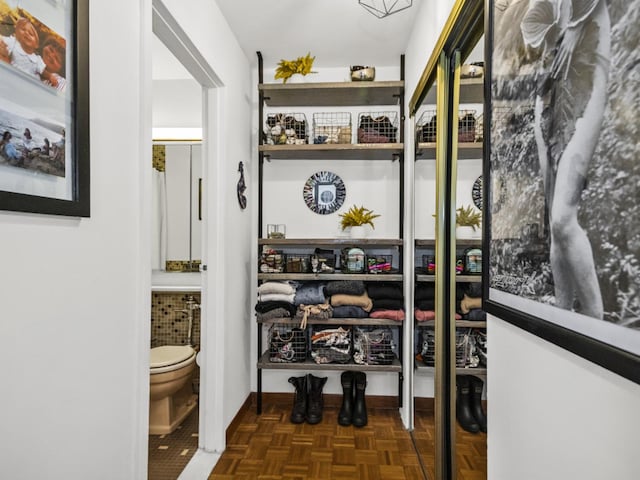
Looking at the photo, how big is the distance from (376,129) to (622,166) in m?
2.36

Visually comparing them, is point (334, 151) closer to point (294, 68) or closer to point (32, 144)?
point (294, 68)

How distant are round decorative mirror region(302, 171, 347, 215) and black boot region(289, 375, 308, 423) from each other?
1.26 m

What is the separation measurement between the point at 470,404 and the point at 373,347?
136 centimetres

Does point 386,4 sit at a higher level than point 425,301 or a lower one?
higher

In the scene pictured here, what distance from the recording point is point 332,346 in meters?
2.70

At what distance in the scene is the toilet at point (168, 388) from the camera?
232 centimetres

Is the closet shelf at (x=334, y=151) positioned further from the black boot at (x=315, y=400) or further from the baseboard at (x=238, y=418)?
the baseboard at (x=238, y=418)

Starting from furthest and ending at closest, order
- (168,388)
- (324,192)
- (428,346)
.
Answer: (324,192) < (168,388) < (428,346)

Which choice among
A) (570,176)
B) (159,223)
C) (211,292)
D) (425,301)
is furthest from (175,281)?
(570,176)

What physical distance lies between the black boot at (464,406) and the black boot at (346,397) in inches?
51.6

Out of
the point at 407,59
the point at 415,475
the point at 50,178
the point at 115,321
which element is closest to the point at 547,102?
the point at 50,178

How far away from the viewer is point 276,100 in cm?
292

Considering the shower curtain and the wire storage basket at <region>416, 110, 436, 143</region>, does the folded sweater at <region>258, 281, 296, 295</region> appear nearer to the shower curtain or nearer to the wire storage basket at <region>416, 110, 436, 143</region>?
the shower curtain

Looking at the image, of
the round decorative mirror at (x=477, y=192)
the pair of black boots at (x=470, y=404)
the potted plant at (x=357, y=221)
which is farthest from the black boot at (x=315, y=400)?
the round decorative mirror at (x=477, y=192)
